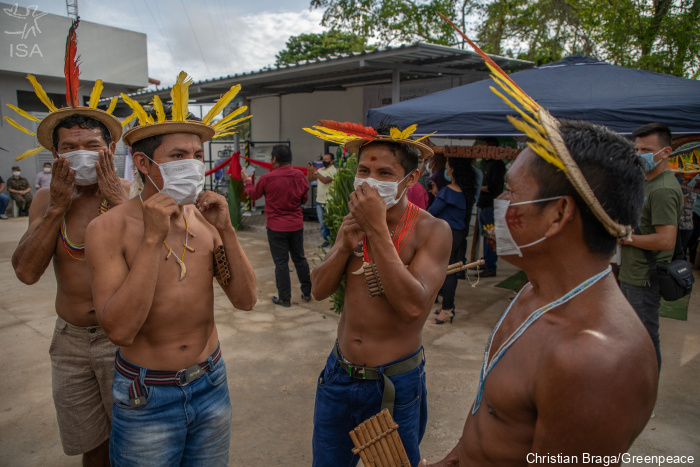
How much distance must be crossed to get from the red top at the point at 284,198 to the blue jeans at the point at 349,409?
417 centimetres

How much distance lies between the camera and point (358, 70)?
10211mm

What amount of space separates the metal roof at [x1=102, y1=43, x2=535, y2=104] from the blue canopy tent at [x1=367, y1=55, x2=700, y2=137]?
2212 millimetres

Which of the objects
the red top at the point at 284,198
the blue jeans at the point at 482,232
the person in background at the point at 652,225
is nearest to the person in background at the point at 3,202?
the red top at the point at 284,198

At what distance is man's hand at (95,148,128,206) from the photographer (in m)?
2.48

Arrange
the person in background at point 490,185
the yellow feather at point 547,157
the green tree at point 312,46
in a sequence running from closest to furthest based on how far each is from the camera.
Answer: the yellow feather at point 547,157 → the person in background at point 490,185 → the green tree at point 312,46

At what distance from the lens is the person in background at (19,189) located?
13.7 m

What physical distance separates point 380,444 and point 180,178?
54.0 inches

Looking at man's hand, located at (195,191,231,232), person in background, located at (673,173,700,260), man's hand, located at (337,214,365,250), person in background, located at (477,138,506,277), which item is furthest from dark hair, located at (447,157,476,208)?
man's hand, located at (195,191,231,232)

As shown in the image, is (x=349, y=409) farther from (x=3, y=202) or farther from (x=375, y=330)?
(x=3, y=202)

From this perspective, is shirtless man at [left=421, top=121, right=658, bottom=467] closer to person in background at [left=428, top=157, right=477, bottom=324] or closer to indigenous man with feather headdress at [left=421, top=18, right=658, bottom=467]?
indigenous man with feather headdress at [left=421, top=18, right=658, bottom=467]

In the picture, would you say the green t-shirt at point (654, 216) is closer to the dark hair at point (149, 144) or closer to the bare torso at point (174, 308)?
the bare torso at point (174, 308)

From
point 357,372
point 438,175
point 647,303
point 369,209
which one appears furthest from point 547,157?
point 438,175

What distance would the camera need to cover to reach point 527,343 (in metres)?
1.29

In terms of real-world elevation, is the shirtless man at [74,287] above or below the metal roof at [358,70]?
below
